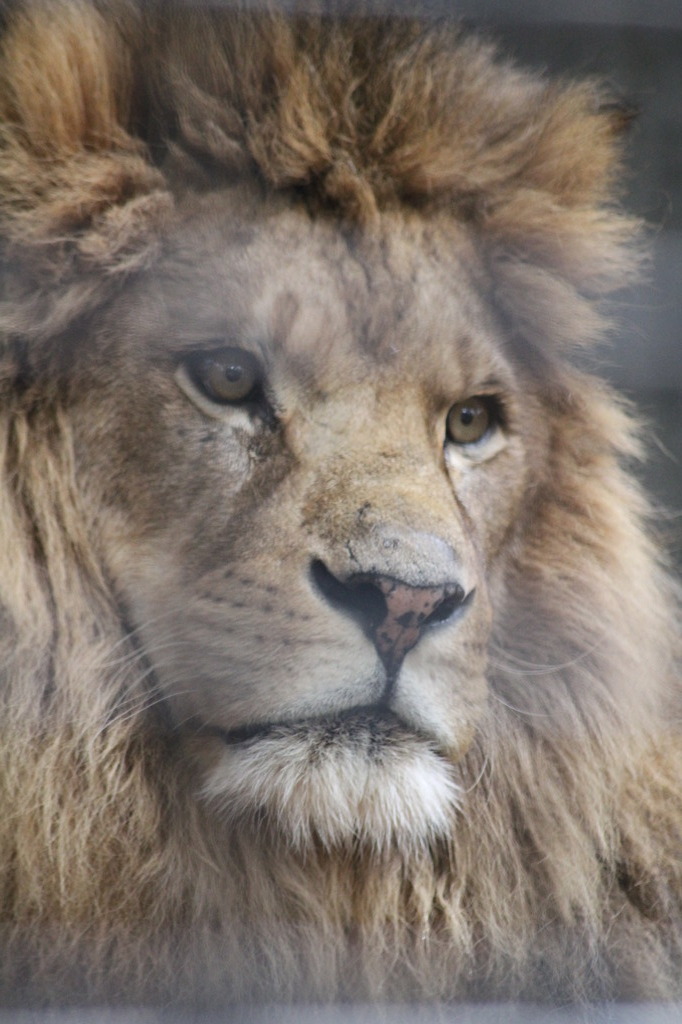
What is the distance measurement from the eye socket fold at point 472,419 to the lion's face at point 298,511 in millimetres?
19

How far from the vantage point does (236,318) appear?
1.21m

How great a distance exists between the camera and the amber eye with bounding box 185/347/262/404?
122 cm

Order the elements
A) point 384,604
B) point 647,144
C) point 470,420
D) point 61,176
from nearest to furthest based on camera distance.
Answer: point 384,604 → point 61,176 → point 470,420 → point 647,144

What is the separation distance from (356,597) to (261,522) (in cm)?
12

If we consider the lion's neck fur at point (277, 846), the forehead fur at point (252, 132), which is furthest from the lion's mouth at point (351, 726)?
the forehead fur at point (252, 132)

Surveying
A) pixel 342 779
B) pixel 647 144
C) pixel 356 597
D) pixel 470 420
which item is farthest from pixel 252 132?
pixel 647 144

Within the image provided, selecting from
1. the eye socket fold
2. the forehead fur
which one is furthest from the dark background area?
the eye socket fold

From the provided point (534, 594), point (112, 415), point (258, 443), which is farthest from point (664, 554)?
point (112, 415)

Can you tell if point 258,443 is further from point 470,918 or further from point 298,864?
point 470,918

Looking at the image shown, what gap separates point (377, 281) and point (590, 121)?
13.5 inches

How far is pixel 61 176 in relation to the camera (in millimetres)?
1196

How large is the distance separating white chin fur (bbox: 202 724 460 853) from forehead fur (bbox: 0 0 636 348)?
0.43 meters

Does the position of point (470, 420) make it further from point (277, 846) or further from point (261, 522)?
point (277, 846)

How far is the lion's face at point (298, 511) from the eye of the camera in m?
1.11
